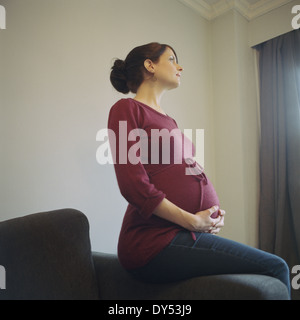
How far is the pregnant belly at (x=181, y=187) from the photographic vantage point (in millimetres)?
877

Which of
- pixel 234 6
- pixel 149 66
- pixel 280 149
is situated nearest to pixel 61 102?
pixel 149 66

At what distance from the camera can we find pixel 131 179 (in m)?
0.80

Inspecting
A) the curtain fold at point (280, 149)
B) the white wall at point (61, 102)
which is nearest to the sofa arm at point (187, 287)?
the white wall at point (61, 102)

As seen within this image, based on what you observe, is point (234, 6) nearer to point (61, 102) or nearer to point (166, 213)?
point (61, 102)

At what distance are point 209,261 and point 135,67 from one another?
77cm

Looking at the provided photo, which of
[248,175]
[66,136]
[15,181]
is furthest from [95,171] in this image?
[248,175]

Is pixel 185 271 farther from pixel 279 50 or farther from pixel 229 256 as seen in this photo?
pixel 279 50

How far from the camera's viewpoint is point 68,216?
3.05ft

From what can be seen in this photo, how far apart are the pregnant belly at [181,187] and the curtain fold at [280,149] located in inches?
58.9

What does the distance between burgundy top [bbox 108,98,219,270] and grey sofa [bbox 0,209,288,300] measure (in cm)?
14

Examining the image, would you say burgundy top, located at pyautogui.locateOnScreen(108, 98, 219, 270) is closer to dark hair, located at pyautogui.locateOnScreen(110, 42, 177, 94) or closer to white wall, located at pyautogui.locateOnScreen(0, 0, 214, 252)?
dark hair, located at pyautogui.locateOnScreen(110, 42, 177, 94)

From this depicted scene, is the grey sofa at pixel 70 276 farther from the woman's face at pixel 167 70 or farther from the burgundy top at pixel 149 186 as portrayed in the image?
the woman's face at pixel 167 70

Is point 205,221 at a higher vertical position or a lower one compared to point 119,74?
lower
